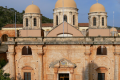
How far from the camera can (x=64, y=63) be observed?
17.5 meters

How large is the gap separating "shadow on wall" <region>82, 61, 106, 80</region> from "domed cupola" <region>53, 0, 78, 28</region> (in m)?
8.59

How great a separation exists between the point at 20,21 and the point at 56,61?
4906cm

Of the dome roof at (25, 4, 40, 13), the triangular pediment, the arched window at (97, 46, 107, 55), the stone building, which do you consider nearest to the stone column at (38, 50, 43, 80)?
the stone building

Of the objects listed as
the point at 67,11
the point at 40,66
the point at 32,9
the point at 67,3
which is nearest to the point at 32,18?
the point at 32,9

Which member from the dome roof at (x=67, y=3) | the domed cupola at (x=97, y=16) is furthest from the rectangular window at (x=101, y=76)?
the dome roof at (x=67, y=3)

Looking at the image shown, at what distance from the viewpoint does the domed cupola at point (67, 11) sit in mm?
23734

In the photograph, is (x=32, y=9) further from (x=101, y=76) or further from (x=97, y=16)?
(x=101, y=76)

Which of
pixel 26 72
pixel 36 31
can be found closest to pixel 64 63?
pixel 26 72

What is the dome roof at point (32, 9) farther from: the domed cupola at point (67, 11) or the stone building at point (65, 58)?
the stone building at point (65, 58)

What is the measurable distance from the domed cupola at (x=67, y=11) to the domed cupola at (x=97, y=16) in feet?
9.16

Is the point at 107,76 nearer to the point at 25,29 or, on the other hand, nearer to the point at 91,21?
the point at 91,21

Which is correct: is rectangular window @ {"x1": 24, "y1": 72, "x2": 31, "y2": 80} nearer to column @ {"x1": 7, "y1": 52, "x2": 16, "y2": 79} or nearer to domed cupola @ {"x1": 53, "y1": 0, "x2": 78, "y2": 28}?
column @ {"x1": 7, "y1": 52, "x2": 16, "y2": 79}

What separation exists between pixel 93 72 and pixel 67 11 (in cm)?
1026

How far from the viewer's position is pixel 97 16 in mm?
22062
